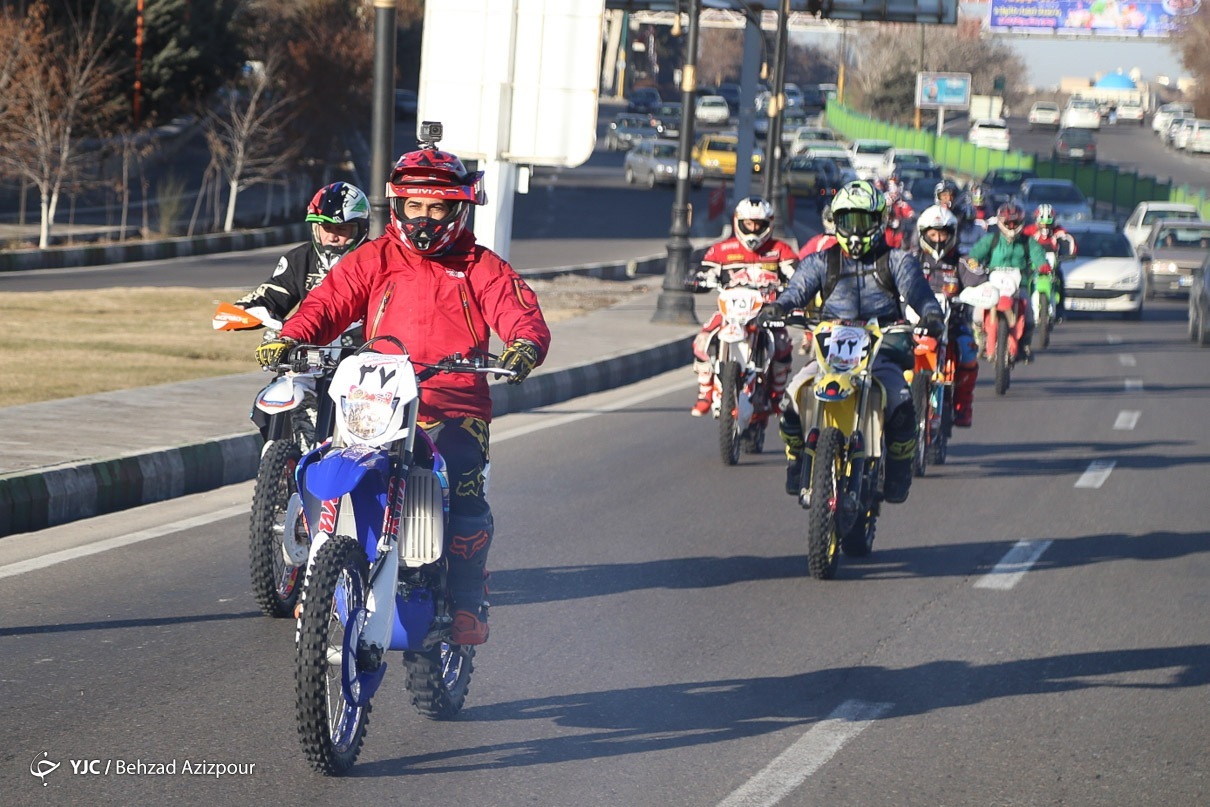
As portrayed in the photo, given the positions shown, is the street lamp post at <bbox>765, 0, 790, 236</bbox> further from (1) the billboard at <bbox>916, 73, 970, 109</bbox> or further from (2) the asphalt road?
(1) the billboard at <bbox>916, 73, 970, 109</bbox>

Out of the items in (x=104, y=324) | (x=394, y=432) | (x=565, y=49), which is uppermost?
(x=565, y=49)

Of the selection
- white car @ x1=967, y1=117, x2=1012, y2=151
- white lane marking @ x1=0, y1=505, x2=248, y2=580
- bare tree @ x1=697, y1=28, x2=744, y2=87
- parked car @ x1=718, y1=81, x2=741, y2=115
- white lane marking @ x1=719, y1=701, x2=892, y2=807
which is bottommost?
white lane marking @ x1=0, y1=505, x2=248, y2=580

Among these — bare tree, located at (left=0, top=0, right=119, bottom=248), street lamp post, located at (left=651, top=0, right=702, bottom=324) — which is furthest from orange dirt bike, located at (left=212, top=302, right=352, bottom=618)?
bare tree, located at (left=0, top=0, right=119, bottom=248)

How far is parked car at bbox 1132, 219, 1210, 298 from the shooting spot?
115 feet

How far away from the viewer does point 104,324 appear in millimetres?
18812

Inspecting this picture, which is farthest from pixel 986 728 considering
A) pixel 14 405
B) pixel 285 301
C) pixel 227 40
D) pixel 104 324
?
pixel 227 40

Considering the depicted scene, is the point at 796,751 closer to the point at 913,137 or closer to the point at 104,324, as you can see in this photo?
the point at 104,324

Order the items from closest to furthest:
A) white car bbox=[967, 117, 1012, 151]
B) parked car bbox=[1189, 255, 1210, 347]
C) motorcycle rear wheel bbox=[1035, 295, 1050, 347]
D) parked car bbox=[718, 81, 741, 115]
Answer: motorcycle rear wheel bbox=[1035, 295, 1050, 347] < parked car bbox=[1189, 255, 1210, 347] < white car bbox=[967, 117, 1012, 151] < parked car bbox=[718, 81, 741, 115]

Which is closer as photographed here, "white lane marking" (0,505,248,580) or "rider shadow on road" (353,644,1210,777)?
"rider shadow on road" (353,644,1210,777)

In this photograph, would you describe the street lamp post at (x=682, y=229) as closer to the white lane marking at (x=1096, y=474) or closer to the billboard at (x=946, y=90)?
the white lane marking at (x=1096, y=474)

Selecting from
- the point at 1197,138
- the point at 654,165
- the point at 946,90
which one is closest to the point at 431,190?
the point at 654,165

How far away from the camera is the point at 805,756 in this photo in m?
6.09

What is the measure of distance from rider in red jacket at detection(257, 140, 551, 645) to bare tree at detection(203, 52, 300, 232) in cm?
3009

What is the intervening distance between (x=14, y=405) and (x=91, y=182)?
22135 millimetres
